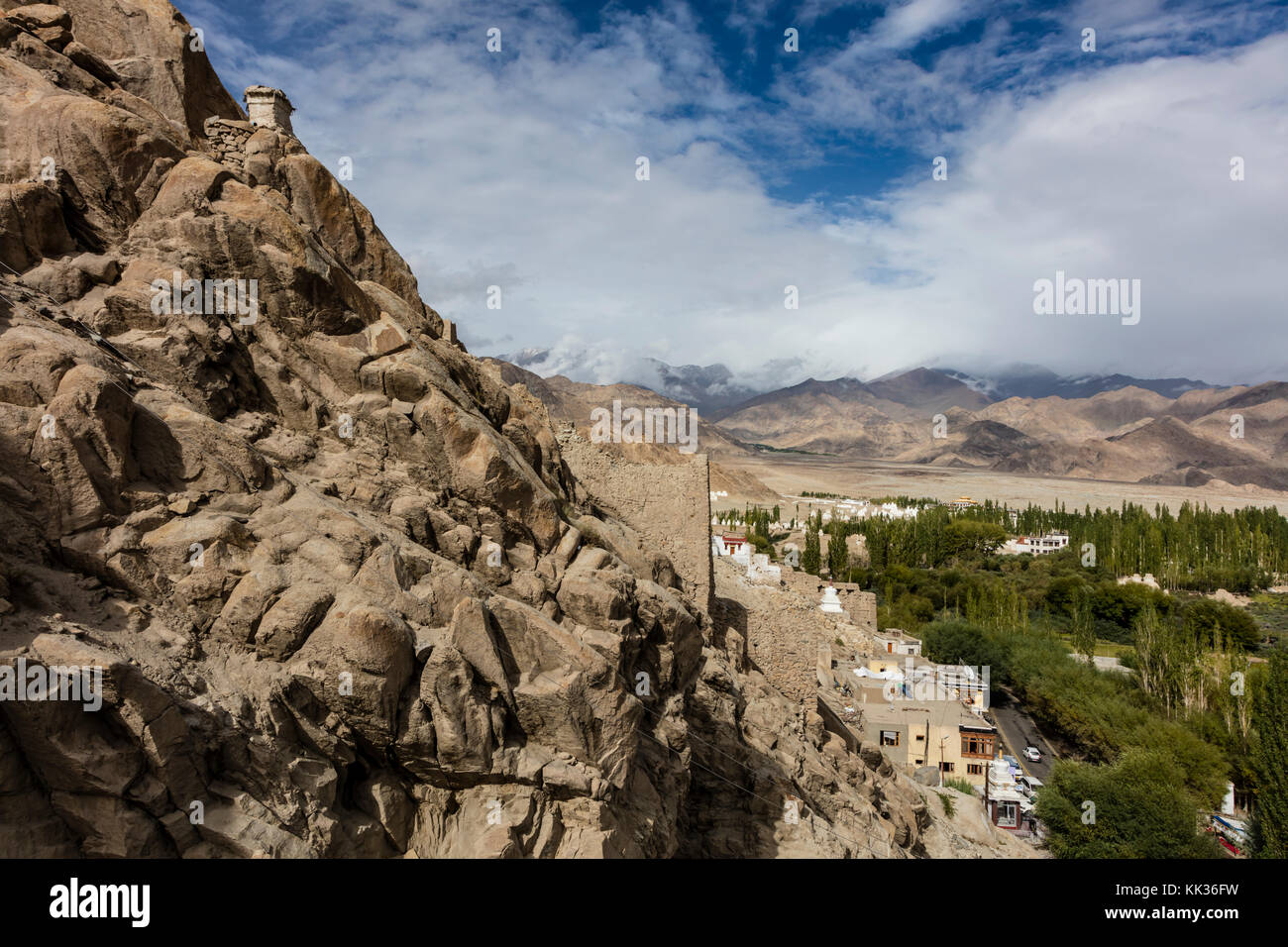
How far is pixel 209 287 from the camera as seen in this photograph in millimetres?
10562

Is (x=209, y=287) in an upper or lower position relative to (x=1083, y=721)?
upper

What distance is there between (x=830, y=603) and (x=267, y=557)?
38.2 meters

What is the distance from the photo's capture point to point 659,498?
18375 mm

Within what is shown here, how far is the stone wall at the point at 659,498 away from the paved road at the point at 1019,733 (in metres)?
22.7

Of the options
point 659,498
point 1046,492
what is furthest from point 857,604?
point 1046,492

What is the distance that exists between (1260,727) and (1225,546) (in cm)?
6353

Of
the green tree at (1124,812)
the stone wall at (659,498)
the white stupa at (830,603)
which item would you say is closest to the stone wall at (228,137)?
the stone wall at (659,498)

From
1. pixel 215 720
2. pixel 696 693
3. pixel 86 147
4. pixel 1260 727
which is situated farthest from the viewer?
pixel 1260 727

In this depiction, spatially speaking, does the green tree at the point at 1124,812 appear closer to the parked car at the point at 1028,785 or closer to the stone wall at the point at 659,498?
Answer: the parked car at the point at 1028,785

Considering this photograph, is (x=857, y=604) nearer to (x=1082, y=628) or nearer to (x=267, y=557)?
(x=1082, y=628)

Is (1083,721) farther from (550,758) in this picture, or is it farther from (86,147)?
(86,147)

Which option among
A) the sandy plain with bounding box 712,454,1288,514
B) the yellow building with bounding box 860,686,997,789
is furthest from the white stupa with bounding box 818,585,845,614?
the sandy plain with bounding box 712,454,1288,514

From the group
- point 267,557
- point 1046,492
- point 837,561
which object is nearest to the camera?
point 267,557
